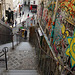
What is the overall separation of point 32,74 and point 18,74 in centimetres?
59

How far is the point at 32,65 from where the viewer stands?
234 inches

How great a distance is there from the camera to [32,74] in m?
4.71

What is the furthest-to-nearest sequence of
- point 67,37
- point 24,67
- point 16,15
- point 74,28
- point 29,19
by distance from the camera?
point 16,15
point 29,19
point 24,67
point 67,37
point 74,28

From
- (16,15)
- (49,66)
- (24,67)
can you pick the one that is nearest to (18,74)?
(24,67)

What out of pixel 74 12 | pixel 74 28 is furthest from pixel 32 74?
pixel 74 12

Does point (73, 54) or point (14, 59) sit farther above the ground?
point (73, 54)

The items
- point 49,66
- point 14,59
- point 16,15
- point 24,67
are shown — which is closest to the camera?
point 49,66

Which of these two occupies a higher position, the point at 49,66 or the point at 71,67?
the point at 71,67

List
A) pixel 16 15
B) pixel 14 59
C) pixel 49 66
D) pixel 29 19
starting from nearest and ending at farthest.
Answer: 1. pixel 49 66
2. pixel 14 59
3. pixel 29 19
4. pixel 16 15

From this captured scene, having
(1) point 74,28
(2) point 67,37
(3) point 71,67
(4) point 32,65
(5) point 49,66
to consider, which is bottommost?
(4) point 32,65

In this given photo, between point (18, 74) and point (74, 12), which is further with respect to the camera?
point (18, 74)

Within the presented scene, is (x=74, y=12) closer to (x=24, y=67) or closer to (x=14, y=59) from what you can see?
(x=24, y=67)

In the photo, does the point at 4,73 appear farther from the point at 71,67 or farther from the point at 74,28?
the point at 74,28

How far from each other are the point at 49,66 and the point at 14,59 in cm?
325
